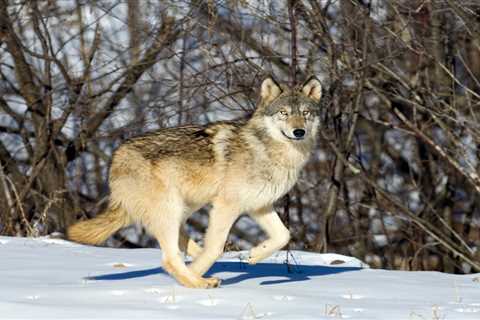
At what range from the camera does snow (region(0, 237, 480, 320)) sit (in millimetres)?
5785

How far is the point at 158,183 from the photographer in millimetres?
7238

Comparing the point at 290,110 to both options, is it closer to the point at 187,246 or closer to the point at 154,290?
the point at 187,246

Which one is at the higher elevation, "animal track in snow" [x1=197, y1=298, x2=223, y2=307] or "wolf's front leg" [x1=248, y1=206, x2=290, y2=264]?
"wolf's front leg" [x1=248, y1=206, x2=290, y2=264]

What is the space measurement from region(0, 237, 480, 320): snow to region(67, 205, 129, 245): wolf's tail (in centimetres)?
30

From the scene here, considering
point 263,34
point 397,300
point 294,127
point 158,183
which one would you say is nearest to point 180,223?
Result: point 158,183

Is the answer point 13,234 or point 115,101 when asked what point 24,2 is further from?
point 13,234

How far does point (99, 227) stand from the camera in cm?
739

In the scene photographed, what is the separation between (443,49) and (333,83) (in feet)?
10.4

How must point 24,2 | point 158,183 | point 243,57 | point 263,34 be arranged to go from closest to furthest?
point 158,183, point 243,57, point 263,34, point 24,2

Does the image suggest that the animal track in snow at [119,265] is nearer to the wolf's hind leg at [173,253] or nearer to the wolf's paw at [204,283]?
the wolf's hind leg at [173,253]

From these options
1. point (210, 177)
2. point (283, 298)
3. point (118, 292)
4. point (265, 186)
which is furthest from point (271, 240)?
point (118, 292)

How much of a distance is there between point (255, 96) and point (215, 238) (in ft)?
15.2

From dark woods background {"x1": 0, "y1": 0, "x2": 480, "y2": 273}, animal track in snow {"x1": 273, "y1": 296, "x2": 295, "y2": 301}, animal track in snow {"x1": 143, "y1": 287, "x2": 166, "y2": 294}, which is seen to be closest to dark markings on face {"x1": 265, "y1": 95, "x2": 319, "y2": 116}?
animal track in snow {"x1": 273, "y1": 296, "x2": 295, "y2": 301}

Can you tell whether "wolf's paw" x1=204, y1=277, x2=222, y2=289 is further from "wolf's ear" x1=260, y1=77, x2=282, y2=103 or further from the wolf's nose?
"wolf's ear" x1=260, y1=77, x2=282, y2=103
